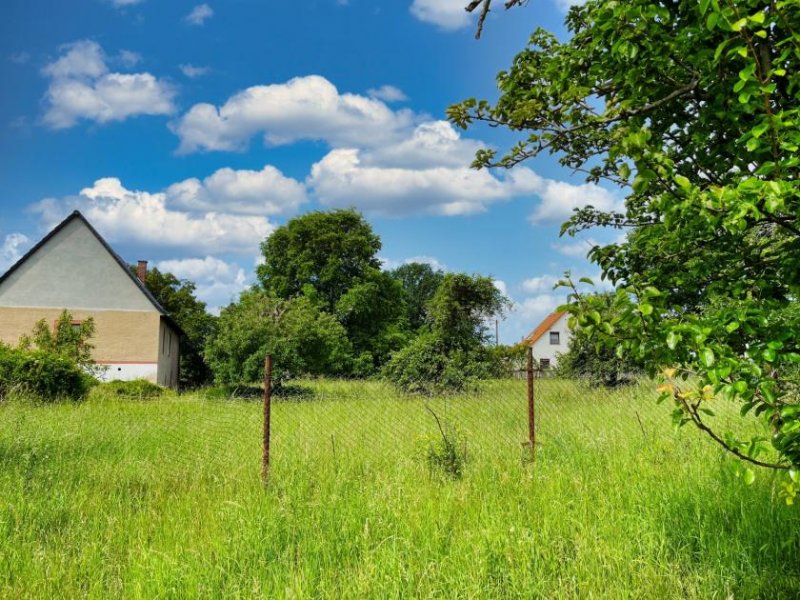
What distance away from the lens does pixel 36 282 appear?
28.3 metres

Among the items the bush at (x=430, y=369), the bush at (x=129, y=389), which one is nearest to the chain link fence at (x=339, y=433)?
the bush at (x=430, y=369)

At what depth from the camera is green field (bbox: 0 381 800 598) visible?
3795mm

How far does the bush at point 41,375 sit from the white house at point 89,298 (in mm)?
10081

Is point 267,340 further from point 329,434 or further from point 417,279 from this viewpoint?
point 417,279

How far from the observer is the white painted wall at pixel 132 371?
28844 mm

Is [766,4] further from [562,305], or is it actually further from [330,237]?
[330,237]

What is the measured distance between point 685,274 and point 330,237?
38.1 metres

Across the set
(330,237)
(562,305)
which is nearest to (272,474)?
(562,305)

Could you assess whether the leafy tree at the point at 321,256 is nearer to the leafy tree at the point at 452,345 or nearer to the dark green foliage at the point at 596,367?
the leafy tree at the point at 452,345

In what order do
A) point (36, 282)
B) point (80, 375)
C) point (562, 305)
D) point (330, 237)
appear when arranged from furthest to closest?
point (330, 237) → point (36, 282) → point (80, 375) → point (562, 305)

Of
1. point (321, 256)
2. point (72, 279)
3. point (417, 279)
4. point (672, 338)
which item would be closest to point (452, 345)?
point (672, 338)

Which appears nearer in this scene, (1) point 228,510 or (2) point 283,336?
(1) point 228,510

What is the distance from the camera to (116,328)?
1141 inches

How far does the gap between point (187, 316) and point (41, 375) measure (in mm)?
28480
